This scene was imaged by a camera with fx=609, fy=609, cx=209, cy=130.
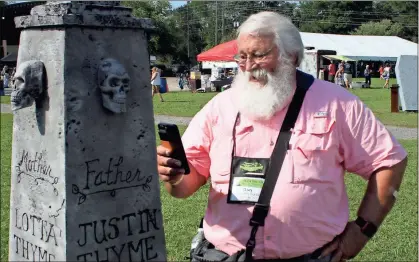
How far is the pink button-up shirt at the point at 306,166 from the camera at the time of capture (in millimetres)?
2740

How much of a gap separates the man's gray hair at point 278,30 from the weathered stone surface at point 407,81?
51.8 feet

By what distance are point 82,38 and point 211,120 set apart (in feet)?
2.73

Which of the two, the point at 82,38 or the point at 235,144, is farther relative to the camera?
the point at 235,144

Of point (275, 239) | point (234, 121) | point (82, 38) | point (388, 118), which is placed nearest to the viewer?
point (82, 38)

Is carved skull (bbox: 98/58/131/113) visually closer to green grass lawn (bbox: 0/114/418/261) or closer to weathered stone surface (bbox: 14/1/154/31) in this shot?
weathered stone surface (bbox: 14/1/154/31)

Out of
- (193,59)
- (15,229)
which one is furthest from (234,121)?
(193,59)

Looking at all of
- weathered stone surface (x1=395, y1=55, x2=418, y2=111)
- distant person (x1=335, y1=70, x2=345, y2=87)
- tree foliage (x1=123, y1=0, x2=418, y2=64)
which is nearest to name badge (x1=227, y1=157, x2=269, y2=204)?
weathered stone surface (x1=395, y1=55, x2=418, y2=111)

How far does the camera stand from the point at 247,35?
2879 millimetres

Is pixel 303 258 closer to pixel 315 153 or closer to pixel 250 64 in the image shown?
pixel 315 153

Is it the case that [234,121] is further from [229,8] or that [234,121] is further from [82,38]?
[229,8]

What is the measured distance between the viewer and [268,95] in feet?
9.41

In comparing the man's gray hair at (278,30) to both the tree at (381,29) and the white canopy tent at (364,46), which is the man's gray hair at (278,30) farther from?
the tree at (381,29)

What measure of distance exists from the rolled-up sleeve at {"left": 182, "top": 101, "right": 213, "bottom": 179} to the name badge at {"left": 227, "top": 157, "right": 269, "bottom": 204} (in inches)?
10.1

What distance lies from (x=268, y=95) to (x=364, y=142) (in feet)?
1.62
